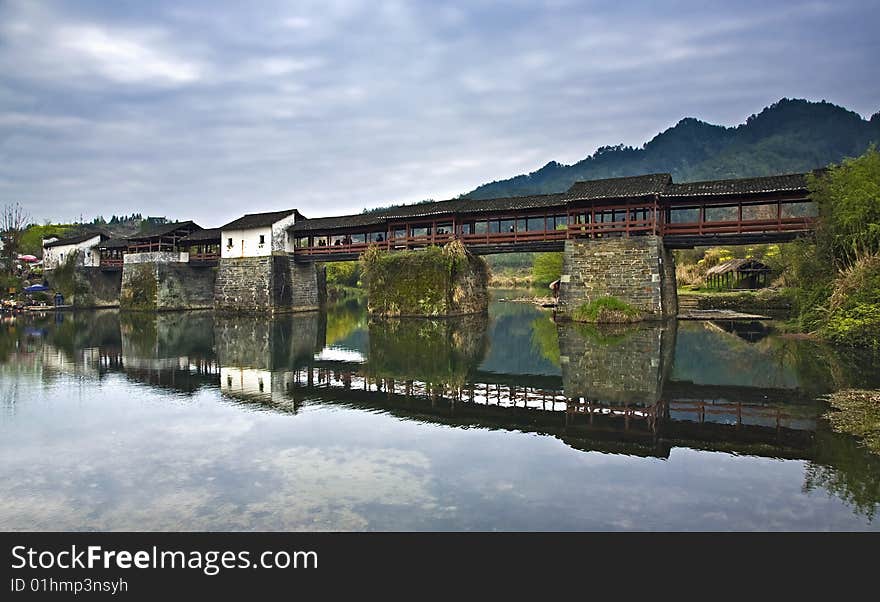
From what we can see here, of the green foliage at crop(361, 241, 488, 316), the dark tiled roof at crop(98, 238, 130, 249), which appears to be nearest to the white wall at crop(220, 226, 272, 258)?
the green foliage at crop(361, 241, 488, 316)

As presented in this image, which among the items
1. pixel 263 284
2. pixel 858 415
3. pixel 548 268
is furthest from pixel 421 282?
pixel 548 268

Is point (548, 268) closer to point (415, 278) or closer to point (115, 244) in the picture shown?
point (415, 278)

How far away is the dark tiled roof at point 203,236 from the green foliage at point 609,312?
29.4 meters

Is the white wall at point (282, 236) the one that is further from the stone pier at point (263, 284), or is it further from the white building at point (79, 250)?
the white building at point (79, 250)

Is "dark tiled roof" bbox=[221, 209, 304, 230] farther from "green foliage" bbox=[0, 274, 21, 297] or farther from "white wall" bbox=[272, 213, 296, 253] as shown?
"green foliage" bbox=[0, 274, 21, 297]

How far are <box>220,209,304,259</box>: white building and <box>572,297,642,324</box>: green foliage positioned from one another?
73.7 ft

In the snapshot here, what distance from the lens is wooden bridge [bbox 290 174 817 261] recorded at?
88.7 ft

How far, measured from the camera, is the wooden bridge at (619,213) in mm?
27047

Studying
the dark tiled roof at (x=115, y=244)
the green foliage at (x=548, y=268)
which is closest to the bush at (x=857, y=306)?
the green foliage at (x=548, y=268)

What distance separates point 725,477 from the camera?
23.8 feet

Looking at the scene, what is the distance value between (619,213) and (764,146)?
141 m
